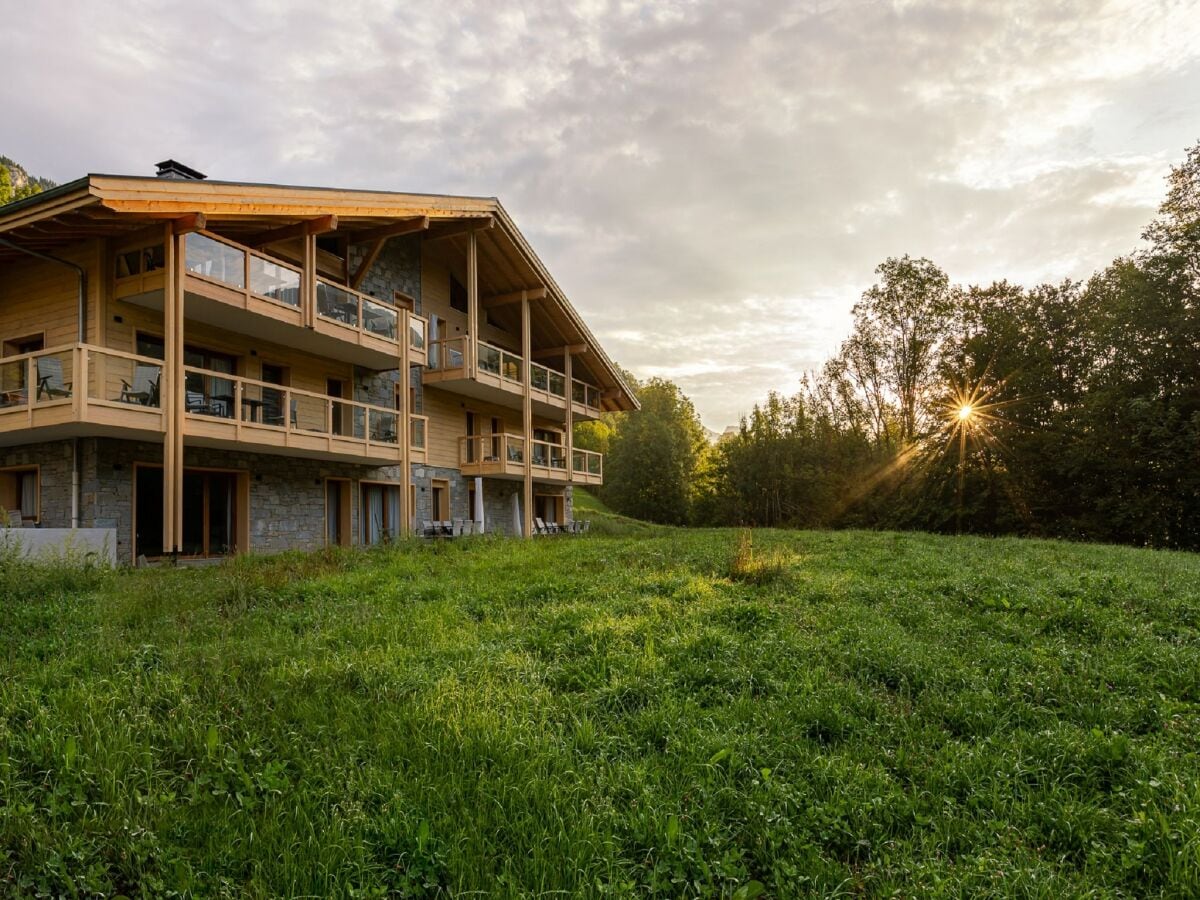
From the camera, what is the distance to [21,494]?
13.4 meters

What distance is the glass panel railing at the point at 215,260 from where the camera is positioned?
1283 centimetres

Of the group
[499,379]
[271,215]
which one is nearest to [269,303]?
[271,215]

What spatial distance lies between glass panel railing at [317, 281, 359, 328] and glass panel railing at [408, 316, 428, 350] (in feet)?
6.81

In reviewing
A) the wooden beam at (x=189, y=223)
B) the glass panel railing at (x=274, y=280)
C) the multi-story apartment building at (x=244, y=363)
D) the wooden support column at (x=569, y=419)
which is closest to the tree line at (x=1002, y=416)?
the wooden support column at (x=569, y=419)

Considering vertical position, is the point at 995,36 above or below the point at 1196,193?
below

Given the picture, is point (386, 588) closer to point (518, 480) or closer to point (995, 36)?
point (995, 36)

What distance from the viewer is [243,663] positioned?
17.5 ft

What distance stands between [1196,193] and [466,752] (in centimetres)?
3120

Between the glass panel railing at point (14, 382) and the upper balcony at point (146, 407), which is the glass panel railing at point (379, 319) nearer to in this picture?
the upper balcony at point (146, 407)

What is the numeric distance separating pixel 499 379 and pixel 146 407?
37.2ft

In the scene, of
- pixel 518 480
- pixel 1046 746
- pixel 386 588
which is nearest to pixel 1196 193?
pixel 518 480

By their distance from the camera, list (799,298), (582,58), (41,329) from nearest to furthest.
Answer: (582,58)
(41,329)
(799,298)

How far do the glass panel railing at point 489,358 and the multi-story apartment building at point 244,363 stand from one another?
13cm

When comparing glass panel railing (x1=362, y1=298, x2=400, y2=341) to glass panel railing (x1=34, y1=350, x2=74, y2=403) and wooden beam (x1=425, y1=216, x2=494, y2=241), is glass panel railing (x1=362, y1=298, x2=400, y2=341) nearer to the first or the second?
wooden beam (x1=425, y1=216, x2=494, y2=241)
